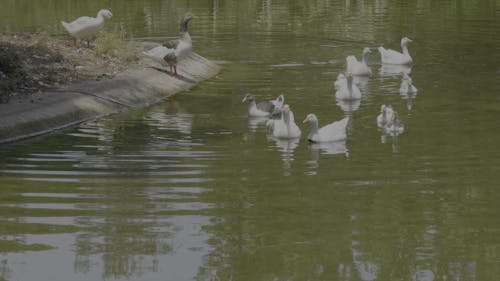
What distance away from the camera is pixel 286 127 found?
18.5m

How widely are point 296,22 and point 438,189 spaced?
25.5 meters

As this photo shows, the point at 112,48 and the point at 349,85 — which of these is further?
the point at 112,48

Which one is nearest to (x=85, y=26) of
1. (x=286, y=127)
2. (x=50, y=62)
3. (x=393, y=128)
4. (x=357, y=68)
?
(x=50, y=62)

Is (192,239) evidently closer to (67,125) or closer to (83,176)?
(83,176)

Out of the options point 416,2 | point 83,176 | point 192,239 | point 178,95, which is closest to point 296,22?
point 416,2

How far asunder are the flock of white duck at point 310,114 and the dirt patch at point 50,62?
574mm

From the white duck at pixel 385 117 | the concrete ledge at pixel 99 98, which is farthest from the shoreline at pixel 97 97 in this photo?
the white duck at pixel 385 117

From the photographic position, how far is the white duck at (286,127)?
18.4 m

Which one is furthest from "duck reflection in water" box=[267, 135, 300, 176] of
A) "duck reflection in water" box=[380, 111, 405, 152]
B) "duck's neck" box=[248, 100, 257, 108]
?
"duck's neck" box=[248, 100, 257, 108]

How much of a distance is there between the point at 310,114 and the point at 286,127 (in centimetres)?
65

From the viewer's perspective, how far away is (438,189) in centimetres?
1409

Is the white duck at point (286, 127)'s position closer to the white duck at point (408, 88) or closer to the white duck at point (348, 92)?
the white duck at point (348, 92)

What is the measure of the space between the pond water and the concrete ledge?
52 cm

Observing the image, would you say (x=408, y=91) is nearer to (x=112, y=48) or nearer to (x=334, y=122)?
(x=334, y=122)
